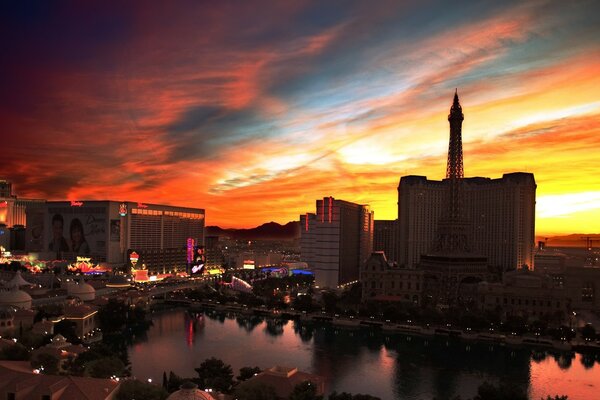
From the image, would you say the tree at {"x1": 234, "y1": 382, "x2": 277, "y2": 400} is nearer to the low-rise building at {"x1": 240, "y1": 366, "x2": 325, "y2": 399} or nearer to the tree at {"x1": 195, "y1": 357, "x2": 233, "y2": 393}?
the low-rise building at {"x1": 240, "y1": 366, "x2": 325, "y2": 399}

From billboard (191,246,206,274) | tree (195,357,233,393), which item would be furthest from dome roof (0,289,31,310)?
billboard (191,246,206,274)

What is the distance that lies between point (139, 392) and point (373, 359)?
20.5 meters

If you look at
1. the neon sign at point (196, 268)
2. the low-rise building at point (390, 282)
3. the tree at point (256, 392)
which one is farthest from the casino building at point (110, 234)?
the tree at point (256, 392)

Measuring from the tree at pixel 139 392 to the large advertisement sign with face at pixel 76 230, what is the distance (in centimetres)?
6909

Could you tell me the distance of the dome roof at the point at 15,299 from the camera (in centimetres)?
4416

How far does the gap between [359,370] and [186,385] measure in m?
18.7

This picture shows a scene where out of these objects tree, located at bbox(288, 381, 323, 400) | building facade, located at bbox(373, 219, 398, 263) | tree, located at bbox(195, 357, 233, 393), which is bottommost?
tree, located at bbox(195, 357, 233, 393)

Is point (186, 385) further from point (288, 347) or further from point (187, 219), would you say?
point (187, 219)

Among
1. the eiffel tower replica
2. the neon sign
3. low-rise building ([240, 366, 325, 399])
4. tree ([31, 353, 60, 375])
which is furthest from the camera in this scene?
the neon sign

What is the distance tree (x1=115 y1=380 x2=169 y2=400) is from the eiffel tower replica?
42271 mm

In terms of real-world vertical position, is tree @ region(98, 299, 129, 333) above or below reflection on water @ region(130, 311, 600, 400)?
above

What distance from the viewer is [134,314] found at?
2000 inches

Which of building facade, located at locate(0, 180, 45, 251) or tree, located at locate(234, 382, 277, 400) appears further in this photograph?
building facade, located at locate(0, 180, 45, 251)

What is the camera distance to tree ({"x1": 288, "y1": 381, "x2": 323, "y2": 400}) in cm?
2107
